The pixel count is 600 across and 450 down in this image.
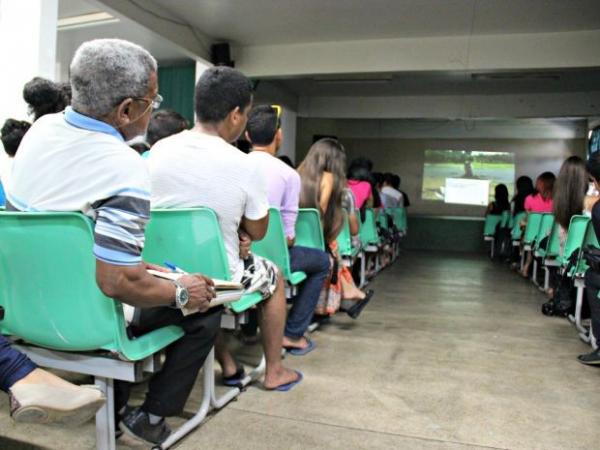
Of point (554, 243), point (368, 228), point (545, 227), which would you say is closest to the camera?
A: point (554, 243)

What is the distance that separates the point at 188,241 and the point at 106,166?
1.59ft

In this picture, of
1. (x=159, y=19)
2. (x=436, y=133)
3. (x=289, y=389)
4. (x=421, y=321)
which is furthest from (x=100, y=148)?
(x=436, y=133)

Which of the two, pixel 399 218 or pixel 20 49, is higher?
pixel 20 49

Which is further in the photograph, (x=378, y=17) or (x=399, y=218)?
(x=399, y=218)

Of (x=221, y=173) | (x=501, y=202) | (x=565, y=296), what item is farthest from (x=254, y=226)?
(x=501, y=202)

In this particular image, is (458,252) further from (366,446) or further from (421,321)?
(366,446)

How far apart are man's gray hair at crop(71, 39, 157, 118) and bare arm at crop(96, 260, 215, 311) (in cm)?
36

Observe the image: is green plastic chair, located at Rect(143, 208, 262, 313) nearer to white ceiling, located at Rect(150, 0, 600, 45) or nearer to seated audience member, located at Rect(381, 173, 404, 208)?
→ white ceiling, located at Rect(150, 0, 600, 45)

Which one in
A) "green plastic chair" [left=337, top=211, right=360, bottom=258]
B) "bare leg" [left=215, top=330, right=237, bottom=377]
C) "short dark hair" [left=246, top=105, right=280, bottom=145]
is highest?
"short dark hair" [left=246, top=105, right=280, bottom=145]

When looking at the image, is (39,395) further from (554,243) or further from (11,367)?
(554,243)

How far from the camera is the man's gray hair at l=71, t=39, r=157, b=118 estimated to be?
116cm

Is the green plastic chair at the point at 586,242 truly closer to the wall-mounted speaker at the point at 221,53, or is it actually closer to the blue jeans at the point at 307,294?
the blue jeans at the point at 307,294

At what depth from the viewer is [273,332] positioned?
6.68ft

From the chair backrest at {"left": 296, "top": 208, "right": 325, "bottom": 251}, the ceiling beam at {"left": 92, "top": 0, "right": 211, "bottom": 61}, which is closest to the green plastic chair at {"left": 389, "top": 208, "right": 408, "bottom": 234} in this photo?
the ceiling beam at {"left": 92, "top": 0, "right": 211, "bottom": 61}
